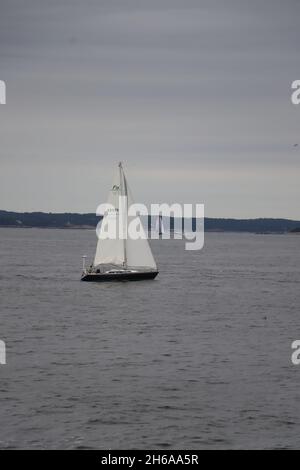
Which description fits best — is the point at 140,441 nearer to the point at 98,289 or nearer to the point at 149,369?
the point at 149,369

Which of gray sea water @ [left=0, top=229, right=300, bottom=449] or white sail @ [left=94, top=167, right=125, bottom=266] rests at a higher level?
white sail @ [left=94, top=167, right=125, bottom=266]

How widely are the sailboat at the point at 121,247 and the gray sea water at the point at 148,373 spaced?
7570mm

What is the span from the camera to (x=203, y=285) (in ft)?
320

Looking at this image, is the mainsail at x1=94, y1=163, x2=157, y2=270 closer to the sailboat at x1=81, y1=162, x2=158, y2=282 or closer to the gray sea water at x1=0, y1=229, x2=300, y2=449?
the sailboat at x1=81, y1=162, x2=158, y2=282

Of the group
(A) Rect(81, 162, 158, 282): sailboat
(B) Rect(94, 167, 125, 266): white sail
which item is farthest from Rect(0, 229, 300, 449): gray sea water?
(B) Rect(94, 167, 125, 266): white sail

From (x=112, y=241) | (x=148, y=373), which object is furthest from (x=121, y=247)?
(x=148, y=373)

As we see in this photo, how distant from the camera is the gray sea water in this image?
104 ft

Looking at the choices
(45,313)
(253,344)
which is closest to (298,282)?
(45,313)

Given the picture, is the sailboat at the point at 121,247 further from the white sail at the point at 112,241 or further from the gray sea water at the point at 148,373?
the gray sea water at the point at 148,373

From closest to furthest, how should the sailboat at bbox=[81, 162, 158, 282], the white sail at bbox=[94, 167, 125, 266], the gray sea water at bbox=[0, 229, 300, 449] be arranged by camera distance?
the gray sea water at bbox=[0, 229, 300, 449]
the white sail at bbox=[94, 167, 125, 266]
the sailboat at bbox=[81, 162, 158, 282]

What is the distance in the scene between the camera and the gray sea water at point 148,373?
31.8 meters

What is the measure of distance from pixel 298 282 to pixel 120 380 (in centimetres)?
6853

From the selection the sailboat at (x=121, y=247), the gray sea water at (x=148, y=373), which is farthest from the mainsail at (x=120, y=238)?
the gray sea water at (x=148, y=373)

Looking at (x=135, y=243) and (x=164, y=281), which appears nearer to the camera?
(x=135, y=243)
